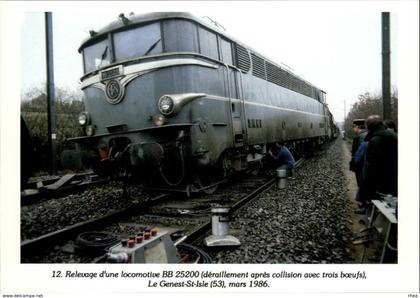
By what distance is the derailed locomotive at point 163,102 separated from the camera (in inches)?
174

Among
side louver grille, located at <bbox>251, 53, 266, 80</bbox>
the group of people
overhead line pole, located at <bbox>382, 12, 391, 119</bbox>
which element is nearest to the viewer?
the group of people

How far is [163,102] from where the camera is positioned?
4363 mm

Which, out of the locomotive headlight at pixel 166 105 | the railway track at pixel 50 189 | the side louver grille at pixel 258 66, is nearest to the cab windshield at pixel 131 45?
the locomotive headlight at pixel 166 105

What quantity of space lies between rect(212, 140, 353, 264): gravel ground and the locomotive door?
1068 millimetres

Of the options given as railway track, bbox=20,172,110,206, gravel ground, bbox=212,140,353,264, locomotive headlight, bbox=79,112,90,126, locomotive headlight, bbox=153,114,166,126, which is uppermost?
locomotive headlight, bbox=79,112,90,126

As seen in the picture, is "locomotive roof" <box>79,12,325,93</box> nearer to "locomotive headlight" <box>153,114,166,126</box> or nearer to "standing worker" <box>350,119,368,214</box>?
"locomotive headlight" <box>153,114,166,126</box>

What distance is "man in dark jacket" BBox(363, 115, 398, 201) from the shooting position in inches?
137

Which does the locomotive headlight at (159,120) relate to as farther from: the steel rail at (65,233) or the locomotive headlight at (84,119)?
the locomotive headlight at (84,119)

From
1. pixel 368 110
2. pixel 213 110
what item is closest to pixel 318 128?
pixel 368 110

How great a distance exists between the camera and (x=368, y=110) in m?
10.0

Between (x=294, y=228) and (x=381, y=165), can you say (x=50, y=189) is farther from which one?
(x=381, y=165)

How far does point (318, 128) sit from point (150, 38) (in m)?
11.4

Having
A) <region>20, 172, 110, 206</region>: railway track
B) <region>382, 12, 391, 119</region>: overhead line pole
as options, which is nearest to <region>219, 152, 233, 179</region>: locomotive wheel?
<region>20, 172, 110, 206</region>: railway track
